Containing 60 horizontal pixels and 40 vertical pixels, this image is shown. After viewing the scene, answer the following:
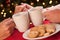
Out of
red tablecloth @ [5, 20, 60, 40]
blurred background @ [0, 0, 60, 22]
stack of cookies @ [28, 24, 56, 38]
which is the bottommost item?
blurred background @ [0, 0, 60, 22]

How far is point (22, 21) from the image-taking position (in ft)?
3.05

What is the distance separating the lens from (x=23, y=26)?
0.95m

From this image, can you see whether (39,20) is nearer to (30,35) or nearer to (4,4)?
(30,35)

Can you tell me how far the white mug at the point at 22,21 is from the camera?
92cm

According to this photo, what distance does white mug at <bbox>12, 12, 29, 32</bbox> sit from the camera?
92 cm

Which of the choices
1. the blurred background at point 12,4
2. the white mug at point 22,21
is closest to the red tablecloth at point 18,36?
the white mug at point 22,21

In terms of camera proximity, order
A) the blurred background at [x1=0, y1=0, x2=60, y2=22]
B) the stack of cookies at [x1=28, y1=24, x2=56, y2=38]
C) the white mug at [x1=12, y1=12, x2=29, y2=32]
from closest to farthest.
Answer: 1. the stack of cookies at [x1=28, y1=24, x2=56, y2=38]
2. the white mug at [x1=12, y1=12, x2=29, y2=32]
3. the blurred background at [x1=0, y1=0, x2=60, y2=22]

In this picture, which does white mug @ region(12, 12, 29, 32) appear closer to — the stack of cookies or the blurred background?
the stack of cookies

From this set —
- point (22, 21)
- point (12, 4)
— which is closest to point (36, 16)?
point (22, 21)

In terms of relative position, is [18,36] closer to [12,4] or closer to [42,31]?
[42,31]

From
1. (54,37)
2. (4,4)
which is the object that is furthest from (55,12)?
(4,4)

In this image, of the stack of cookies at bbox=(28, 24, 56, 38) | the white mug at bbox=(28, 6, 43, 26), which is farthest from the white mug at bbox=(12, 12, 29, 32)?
the stack of cookies at bbox=(28, 24, 56, 38)

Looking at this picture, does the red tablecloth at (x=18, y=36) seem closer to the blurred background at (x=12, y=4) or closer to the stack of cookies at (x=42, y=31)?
the stack of cookies at (x=42, y=31)

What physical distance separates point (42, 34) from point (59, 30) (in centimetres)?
9
